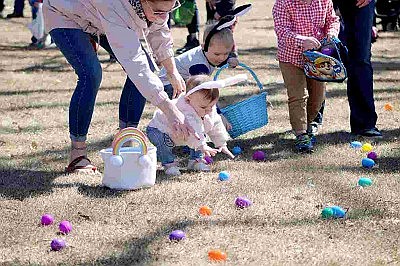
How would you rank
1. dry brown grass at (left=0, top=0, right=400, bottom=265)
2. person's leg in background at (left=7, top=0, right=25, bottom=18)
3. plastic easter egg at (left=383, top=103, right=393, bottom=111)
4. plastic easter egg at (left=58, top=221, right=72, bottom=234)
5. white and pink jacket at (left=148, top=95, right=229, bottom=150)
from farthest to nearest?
person's leg in background at (left=7, top=0, right=25, bottom=18) < plastic easter egg at (left=383, top=103, right=393, bottom=111) < white and pink jacket at (left=148, top=95, right=229, bottom=150) < plastic easter egg at (left=58, top=221, right=72, bottom=234) < dry brown grass at (left=0, top=0, right=400, bottom=265)

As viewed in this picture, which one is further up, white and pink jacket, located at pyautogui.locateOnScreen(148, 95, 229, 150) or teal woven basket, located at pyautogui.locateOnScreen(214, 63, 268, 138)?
white and pink jacket, located at pyautogui.locateOnScreen(148, 95, 229, 150)

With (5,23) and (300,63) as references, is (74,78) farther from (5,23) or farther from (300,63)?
(5,23)

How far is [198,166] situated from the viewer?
17.3 feet

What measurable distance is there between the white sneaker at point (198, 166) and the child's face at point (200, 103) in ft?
1.24

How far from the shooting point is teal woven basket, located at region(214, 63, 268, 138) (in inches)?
229

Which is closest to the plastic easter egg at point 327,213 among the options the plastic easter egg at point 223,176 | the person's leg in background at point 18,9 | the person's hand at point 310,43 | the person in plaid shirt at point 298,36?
the plastic easter egg at point 223,176

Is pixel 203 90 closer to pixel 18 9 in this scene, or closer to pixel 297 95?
→ pixel 297 95

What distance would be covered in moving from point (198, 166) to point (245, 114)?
766 mm

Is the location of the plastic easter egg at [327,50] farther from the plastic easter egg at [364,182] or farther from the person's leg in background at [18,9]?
the person's leg in background at [18,9]

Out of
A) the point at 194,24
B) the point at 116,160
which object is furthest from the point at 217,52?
the point at 194,24

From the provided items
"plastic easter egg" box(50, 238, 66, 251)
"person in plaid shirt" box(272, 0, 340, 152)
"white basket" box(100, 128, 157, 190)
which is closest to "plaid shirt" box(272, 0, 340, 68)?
"person in plaid shirt" box(272, 0, 340, 152)

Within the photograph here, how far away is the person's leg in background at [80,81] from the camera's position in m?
4.93

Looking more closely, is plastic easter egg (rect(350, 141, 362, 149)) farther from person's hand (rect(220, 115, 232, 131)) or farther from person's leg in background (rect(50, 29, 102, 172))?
person's leg in background (rect(50, 29, 102, 172))

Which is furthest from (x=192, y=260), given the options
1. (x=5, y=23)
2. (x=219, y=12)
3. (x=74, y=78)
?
(x=5, y=23)
